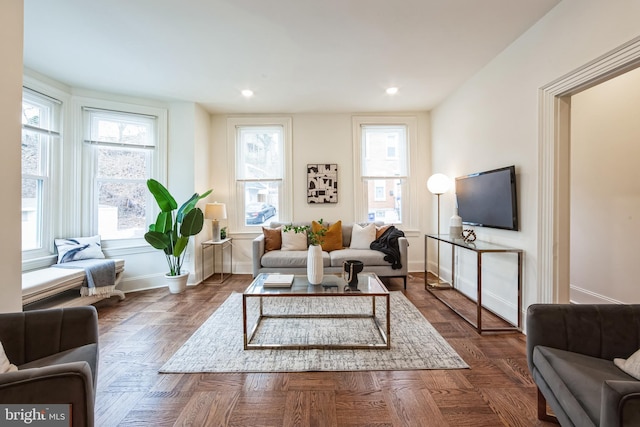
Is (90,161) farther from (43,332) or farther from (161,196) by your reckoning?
(43,332)

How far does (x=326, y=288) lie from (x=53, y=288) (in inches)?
104

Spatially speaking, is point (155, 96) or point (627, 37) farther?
point (155, 96)

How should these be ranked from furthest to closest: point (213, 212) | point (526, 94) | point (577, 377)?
point (213, 212) → point (526, 94) → point (577, 377)

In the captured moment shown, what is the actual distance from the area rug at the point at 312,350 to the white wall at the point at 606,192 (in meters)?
2.06

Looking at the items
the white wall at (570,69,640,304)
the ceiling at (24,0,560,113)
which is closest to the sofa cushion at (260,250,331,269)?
the ceiling at (24,0,560,113)

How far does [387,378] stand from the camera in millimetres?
1874

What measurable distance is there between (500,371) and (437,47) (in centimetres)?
289

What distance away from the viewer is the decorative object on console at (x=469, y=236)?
316cm

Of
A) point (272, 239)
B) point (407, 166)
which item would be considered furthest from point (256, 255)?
point (407, 166)

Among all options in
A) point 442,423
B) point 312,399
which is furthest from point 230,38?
point 442,423

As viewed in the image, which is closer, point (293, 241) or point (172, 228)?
point (172, 228)

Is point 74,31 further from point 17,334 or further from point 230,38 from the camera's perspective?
point 17,334

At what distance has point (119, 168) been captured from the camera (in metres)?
3.90

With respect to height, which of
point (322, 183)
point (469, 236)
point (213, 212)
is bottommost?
A: point (469, 236)
